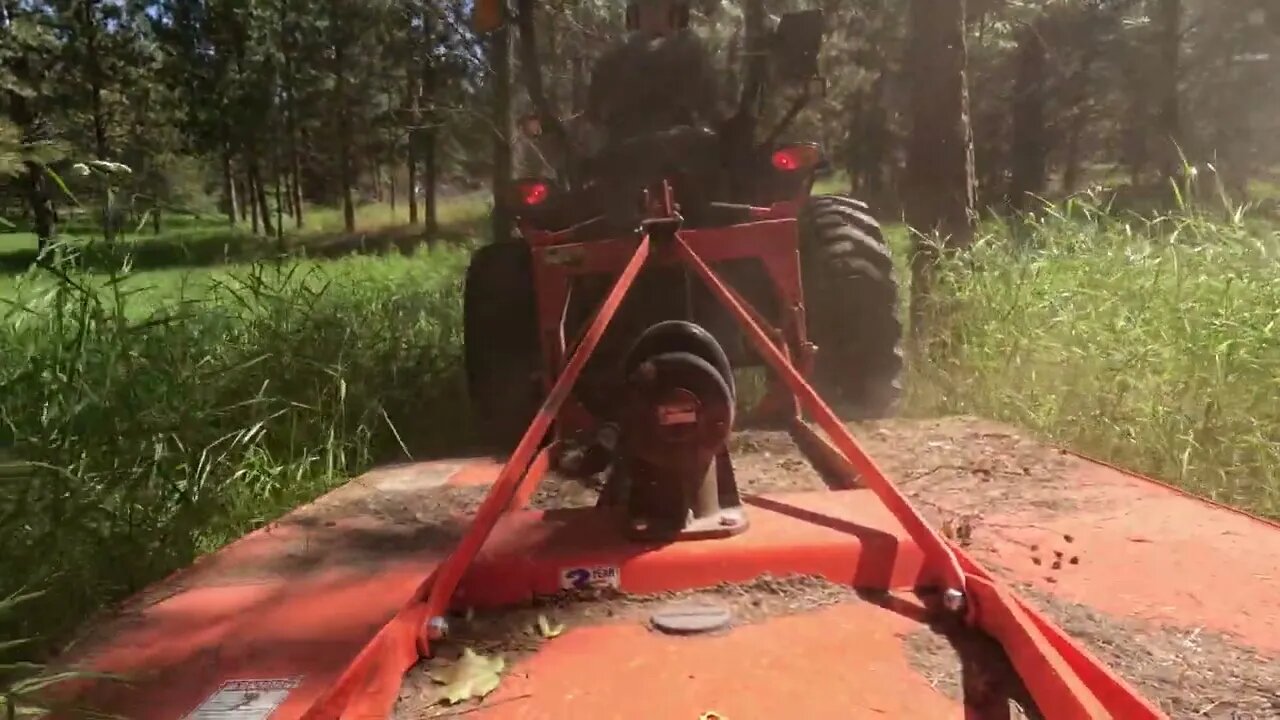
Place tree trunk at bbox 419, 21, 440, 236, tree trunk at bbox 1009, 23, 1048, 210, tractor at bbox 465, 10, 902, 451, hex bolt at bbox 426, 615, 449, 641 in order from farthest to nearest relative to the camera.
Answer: tree trunk at bbox 1009, 23, 1048, 210, tree trunk at bbox 419, 21, 440, 236, tractor at bbox 465, 10, 902, 451, hex bolt at bbox 426, 615, 449, 641

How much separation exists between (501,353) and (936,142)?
286cm

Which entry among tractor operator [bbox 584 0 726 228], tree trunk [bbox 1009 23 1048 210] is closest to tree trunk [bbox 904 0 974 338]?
tractor operator [bbox 584 0 726 228]

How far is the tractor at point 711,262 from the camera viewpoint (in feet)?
11.9

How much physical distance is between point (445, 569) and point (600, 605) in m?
0.36

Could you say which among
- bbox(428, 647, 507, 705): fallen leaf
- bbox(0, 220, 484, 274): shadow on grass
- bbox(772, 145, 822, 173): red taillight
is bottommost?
bbox(428, 647, 507, 705): fallen leaf

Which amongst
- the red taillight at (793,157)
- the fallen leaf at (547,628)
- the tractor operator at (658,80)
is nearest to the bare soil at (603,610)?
the fallen leaf at (547,628)

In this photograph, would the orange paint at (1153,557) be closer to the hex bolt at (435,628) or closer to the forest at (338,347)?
the forest at (338,347)

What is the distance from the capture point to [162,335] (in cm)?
434

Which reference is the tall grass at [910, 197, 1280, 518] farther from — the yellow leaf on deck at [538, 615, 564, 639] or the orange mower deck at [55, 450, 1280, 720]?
the yellow leaf on deck at [538, 615, 564, 639]

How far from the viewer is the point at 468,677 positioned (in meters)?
1.99

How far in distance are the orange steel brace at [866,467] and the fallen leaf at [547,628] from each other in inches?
29.9

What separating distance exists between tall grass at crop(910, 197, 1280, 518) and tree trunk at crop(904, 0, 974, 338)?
203mm

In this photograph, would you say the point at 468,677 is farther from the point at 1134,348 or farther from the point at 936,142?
the point at 936,142

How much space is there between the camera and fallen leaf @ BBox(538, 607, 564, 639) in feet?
7.10
